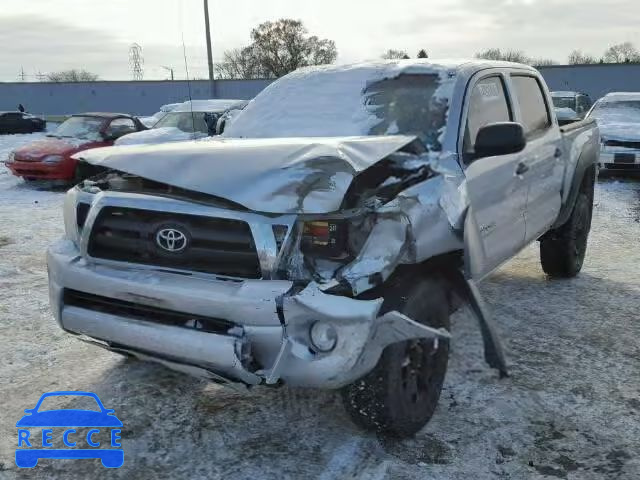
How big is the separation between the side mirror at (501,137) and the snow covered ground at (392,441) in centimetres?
138

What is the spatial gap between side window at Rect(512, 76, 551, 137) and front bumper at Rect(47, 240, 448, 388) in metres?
2.46

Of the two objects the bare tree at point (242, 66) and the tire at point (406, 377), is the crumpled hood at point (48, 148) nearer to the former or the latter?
the tire at point (406, 377)

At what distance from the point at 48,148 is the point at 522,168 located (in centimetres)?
1024

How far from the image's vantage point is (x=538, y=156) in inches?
183

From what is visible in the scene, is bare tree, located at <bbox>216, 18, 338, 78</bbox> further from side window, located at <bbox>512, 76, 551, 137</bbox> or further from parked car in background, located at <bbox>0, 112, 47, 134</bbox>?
side window, located at <bbox>512, 76, 551, 137</bbox>

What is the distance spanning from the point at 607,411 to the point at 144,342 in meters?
2.45

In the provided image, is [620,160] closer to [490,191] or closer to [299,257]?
[490,191]

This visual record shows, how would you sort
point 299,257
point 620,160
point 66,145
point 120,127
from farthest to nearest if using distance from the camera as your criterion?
point 120,127
point 66,145
point 620,160
point 299,257

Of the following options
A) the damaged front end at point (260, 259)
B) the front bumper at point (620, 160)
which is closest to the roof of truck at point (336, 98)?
the damaged front end at point (260, 259)

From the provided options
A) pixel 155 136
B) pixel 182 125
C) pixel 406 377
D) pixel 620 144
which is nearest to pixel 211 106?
pixel 182 125

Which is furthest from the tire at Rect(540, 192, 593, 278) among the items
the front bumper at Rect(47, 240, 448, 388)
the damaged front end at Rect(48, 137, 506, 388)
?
the front bumper at Rect(47, 240, 448, 388)

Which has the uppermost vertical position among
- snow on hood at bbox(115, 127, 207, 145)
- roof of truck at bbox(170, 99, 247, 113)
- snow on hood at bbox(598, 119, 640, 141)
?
roof of truck at bbox(170, 99, 247, 113)

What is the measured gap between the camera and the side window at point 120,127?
12930mm

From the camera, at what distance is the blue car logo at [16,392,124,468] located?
3.04m
